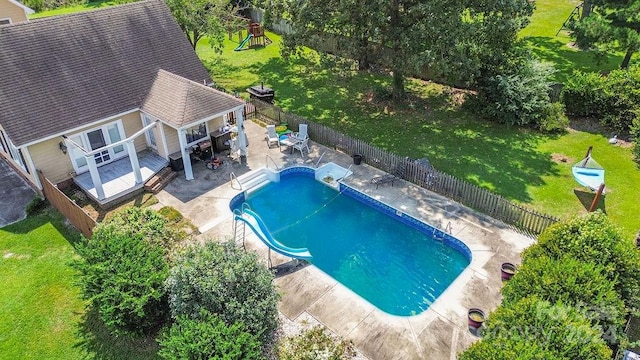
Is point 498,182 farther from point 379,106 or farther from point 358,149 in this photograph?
point 379,106

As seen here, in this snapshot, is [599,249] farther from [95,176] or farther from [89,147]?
[89,147]

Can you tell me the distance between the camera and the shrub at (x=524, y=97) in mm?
23203

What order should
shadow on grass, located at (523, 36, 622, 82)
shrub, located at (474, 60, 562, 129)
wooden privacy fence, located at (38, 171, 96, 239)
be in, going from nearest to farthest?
wooden privacy fence, located at (38, 171, 96, 239) < shrub, located at (474, 60, 562, 129) < shadow on grass, located at (523, 36, 622, 82)

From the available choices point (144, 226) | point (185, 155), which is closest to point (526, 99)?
point (185, 155)

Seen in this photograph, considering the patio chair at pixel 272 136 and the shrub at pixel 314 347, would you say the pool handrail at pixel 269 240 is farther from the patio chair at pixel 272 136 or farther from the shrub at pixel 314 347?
the patio chair at pixel 272 136

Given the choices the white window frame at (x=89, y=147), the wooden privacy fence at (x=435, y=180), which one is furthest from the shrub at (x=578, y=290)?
the white window frame at (x=89, y=147)

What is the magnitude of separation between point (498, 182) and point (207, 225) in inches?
507

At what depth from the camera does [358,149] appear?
20.8m

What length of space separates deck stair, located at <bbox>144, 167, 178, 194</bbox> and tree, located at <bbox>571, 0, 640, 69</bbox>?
2284cm

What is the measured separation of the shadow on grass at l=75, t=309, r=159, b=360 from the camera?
12461 millimetres

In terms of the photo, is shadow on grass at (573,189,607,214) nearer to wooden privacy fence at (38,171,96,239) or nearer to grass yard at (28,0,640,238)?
grass yard at (28,0,640,238)

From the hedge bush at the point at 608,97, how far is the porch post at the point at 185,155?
20166 mm

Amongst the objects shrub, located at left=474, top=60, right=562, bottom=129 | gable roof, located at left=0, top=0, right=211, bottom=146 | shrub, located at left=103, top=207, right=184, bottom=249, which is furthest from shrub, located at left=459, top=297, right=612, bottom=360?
gable roof, located at left=0, top=0, right=211, bottom=146

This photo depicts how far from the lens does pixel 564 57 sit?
31547 millimetres
